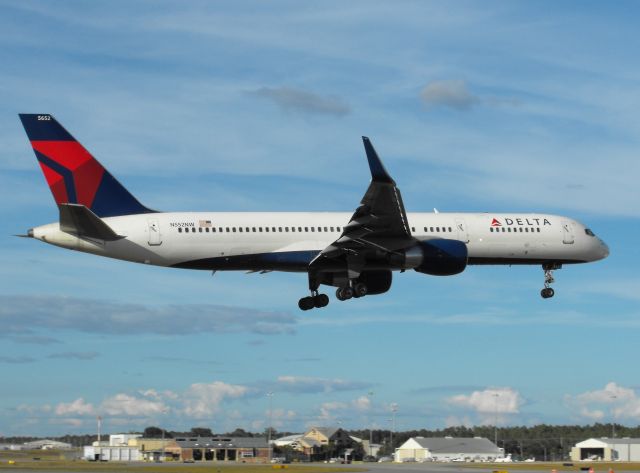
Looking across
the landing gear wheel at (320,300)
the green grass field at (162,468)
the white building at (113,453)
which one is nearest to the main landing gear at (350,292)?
the landing gear wheel at (320,300)

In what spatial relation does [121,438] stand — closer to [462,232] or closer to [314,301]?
[314,301]

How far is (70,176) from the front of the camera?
50.7m

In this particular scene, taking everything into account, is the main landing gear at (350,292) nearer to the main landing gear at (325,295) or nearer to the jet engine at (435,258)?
the main landing gear at (325,295)

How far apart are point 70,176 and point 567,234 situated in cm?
2786

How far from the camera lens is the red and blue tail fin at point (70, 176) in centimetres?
5050

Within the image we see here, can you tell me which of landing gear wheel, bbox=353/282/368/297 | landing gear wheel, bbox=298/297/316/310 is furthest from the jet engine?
landing gear wheel, bbox=298/297/316/310

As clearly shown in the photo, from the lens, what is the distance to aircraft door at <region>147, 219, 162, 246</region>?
49.2m

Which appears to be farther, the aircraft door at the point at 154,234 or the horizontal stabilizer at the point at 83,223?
the aircraft door at the point at 154,234

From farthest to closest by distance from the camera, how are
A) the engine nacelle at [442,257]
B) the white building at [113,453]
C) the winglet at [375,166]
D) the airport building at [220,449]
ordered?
the airport building at [220,449] → the white building at [113,453] → the engine nacelle at [442,257] → the winglet at [375,166]

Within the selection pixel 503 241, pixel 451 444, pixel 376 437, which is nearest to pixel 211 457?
pixel 451 444

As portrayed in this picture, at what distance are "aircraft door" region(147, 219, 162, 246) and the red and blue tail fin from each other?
165 centimetres

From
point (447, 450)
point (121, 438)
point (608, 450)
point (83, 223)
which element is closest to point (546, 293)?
point (83, 223)

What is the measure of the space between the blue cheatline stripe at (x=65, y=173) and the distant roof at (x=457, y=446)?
89.6 metres

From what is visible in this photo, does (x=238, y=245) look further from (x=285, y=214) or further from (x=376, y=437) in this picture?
(x=376, y=437)
